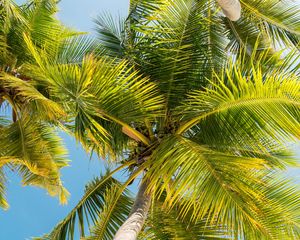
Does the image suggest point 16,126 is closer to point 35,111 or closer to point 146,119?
point 35,111

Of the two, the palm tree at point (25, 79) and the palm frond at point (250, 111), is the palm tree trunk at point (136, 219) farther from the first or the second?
the palm tree at point (25, 79)

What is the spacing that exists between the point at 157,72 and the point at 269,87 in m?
2.18

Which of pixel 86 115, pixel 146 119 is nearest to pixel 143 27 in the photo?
pixel 146 119

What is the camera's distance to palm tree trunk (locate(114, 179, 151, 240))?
5.88 metres

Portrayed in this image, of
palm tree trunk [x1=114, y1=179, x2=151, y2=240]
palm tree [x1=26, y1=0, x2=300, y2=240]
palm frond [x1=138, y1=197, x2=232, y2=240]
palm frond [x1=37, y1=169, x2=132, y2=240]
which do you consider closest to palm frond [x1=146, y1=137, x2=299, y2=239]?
palm tree [x1=26, y1=0, x2=300, y2=240]

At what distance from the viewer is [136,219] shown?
618 centimetres

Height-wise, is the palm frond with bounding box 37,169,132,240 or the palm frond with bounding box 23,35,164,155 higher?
the palm frond with bounding box 23,35,164,155

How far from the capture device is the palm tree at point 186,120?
17.2 feet

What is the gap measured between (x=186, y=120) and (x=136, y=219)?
1.57 meters

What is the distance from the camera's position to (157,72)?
6961 mm

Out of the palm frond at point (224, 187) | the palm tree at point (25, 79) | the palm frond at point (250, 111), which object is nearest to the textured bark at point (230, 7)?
the palm frond at point (250, 111)

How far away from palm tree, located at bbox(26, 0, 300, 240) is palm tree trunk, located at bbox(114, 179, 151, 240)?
20 mm

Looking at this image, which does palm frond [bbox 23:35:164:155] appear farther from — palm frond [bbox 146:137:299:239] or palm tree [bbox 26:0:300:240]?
palm frond [bbox 146:137:299:239]

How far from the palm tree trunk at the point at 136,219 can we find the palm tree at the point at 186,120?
20 millimetres
